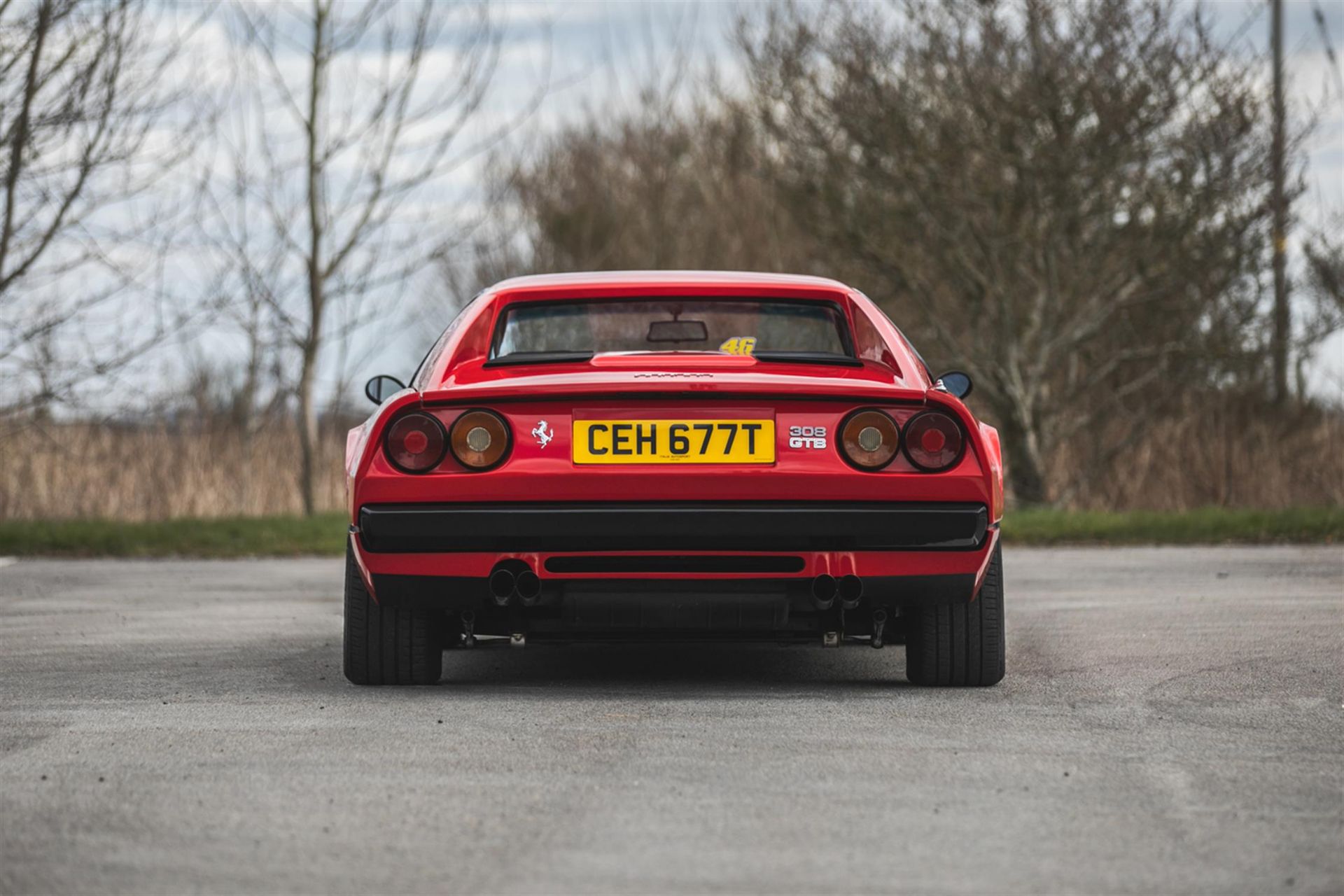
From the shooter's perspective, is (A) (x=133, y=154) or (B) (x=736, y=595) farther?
(A) (x=133, y=154)

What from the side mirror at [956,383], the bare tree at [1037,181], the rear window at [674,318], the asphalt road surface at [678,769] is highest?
the bare tree at [1037,181]

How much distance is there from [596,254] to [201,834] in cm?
2263

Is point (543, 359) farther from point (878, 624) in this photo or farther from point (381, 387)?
point (878, 624)

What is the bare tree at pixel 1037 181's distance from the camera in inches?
660

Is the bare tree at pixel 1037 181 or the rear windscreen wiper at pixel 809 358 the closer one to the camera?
the rear windscreen wiper at pixel 809 358

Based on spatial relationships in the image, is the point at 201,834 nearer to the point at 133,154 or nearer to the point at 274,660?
the point at 274,660

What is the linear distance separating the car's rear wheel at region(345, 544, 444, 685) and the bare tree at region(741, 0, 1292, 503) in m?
12.1

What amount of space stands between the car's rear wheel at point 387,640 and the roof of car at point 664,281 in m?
1.16

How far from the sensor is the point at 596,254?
26.0 metres

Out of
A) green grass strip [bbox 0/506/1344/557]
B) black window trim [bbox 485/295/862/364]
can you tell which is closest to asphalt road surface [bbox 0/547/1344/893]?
black window trim [bbox 485/295/862/364]

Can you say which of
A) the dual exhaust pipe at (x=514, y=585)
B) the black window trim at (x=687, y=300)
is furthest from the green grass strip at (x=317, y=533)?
the dual exhaust pipe at (x=514, y=585)

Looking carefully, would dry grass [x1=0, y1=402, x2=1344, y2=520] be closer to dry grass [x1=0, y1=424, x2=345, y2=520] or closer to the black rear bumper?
dry grass [x1=0, y1=424, x2=345, y2=520]

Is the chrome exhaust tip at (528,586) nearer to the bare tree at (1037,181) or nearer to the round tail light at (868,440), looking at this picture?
the round tail light at (868,440)

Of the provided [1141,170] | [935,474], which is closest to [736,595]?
[935,474]
